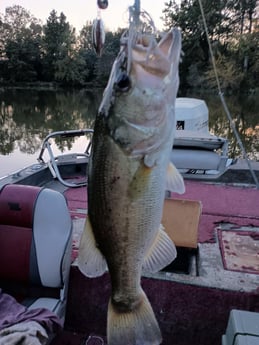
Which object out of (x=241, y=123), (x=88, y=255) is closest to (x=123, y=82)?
(x=88, y=255)

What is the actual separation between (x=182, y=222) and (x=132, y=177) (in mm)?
1658

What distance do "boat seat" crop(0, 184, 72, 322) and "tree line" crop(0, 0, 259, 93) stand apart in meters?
14.9

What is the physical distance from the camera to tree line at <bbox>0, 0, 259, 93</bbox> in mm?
27031

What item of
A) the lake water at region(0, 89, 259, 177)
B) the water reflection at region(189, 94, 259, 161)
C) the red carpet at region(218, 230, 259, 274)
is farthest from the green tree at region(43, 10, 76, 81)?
the red carpet at region(218, 230, 259, 274)

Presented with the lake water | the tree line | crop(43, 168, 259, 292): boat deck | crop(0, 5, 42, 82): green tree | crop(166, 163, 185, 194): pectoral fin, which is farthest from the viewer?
crop(0, 5, 42, 82): green tree

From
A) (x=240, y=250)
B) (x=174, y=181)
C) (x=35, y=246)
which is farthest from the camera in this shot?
(x=240, y=250)

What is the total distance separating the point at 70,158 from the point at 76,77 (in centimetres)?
3772

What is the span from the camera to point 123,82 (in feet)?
3.43

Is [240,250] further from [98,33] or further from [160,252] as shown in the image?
[98,33]

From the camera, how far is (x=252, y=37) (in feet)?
86.6

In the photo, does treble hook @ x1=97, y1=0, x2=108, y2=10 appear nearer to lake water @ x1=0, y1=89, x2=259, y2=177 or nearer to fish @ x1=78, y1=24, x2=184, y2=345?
fish @ x1=78, y1=24, x2=184, y2=345

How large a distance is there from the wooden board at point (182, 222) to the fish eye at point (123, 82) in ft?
5.70

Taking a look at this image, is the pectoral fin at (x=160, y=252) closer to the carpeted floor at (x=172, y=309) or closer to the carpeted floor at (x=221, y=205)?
the carpeted floor at (x=172, y=309)

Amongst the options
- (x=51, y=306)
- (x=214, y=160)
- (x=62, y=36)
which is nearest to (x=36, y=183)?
(x=214, y=160)
